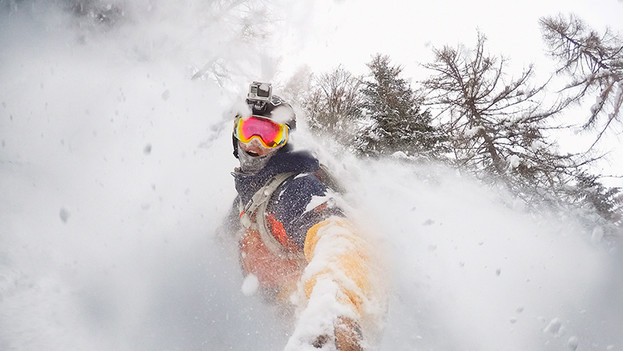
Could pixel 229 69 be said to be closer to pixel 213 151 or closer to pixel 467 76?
pixel 213 151

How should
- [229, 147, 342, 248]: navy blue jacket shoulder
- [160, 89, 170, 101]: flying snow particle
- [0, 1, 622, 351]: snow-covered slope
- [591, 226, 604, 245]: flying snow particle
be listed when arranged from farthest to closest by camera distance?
[160, 89, 170, 101]: flying snow particle < [591, 226, 604, 245]: flying snow particle < [0, 1, 622, 351]: snow-covered slope < [229, 147, 342, 248]: navy blue jacket shoulder

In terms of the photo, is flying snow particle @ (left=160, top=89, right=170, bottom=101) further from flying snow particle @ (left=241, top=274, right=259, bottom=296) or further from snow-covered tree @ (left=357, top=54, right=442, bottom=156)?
snow-covered tree @ (left=357, top=54, right=442, bottom=156)

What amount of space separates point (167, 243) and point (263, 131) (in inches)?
72.8

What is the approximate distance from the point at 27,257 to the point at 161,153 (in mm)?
3214

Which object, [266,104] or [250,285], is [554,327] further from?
[266,104]

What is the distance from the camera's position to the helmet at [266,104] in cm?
282

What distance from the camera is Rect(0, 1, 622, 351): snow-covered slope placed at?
2584mm

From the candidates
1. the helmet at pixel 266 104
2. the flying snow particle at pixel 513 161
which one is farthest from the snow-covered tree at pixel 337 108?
the helmet at pixel 266 104

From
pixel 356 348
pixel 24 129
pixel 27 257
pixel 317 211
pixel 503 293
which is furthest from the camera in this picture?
pixel 24 129

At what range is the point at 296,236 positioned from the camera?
2113mm

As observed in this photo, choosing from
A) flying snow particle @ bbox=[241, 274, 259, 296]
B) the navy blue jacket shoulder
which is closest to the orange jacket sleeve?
the navy blue jacket shoulder

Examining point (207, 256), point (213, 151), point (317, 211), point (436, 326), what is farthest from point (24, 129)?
point (436, 326)

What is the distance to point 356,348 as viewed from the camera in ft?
4.07

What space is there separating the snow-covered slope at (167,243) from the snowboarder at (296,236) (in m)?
0.35
